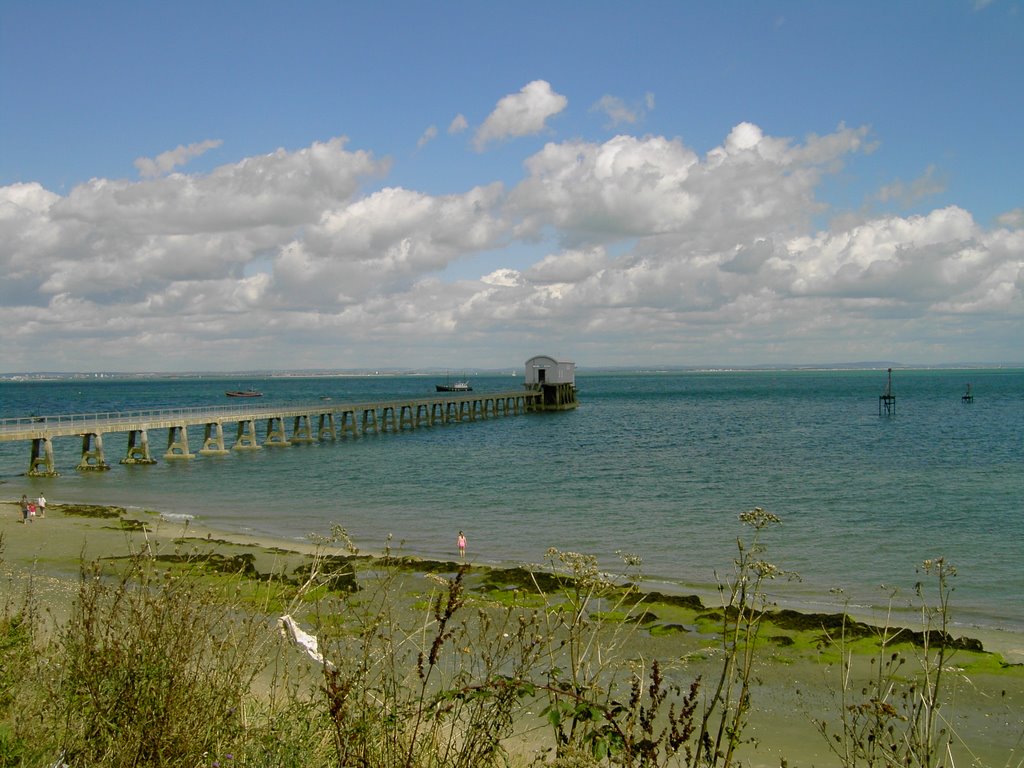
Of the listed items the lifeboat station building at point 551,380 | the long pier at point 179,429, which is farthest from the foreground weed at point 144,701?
the lifeboat station building at point 551,380

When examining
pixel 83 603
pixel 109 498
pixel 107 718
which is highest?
pixel 83 603

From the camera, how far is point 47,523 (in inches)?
965

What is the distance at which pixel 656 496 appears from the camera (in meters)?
30.8

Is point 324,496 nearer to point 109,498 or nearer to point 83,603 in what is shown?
point 109,498

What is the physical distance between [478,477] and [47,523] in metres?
17.4

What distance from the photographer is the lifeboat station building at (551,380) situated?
88125 mm

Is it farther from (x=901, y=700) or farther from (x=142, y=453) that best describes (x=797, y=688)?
(x=142, y=453)

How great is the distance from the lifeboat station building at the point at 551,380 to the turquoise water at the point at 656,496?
26472mm

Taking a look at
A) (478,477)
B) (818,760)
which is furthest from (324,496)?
(818,760)

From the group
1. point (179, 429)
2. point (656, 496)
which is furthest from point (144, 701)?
point (179, 429)

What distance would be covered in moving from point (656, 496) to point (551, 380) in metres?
57.6

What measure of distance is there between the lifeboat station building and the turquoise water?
26.5 metres

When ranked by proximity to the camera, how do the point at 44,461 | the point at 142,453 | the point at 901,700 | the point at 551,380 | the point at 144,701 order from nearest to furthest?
the point at 144,701
the point at 901,700
the point at 44,461
the point at 142,453
the point at 551,380

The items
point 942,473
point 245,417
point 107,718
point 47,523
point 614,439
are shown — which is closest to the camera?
point 107,718
